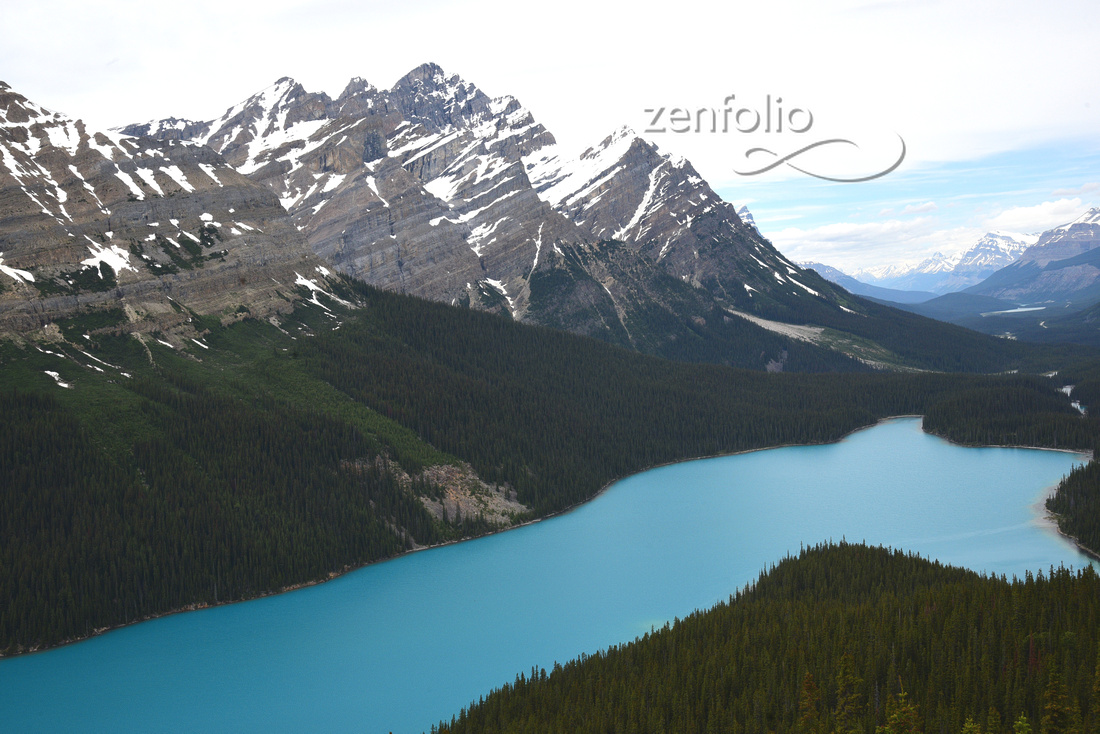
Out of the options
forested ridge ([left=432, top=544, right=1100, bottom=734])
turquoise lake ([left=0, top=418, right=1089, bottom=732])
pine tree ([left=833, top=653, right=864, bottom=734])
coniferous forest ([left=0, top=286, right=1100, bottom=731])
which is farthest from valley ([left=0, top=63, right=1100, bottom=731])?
turquoise lake ([left=0, top=418, right=1089, bottom=732])

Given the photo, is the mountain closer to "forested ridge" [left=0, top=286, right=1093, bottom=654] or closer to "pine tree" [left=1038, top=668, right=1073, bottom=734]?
"forested ridge" [left=0, top=286, right=1093, bottom=654]

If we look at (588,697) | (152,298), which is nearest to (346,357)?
(152,298)

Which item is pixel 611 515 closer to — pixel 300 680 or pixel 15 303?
pixel 300 680

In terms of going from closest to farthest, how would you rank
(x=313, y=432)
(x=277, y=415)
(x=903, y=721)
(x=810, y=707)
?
(x=903, y=721) → (x=810, y=707) → (x=313, y=432) → (x=277, y=415)

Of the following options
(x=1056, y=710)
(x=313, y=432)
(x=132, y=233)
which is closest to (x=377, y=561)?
(x=313, y=432)

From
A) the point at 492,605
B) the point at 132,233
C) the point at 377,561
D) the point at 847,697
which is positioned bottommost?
the point at 492,605

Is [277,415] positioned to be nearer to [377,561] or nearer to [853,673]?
[377,561]

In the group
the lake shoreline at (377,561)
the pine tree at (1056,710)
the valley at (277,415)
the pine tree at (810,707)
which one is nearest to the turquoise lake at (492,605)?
the lake shoreline at (377,561)
